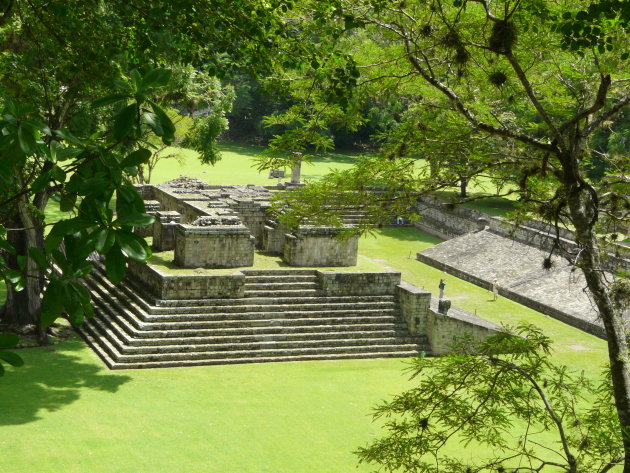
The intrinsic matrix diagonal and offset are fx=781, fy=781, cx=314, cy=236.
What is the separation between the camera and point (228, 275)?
673 inches

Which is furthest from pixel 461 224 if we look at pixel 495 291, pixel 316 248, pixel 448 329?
pixel 448 329

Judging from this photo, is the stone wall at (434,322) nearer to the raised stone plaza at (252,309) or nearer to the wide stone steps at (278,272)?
the raised stone plaza at (252,309)

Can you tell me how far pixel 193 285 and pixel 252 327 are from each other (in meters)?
1.56

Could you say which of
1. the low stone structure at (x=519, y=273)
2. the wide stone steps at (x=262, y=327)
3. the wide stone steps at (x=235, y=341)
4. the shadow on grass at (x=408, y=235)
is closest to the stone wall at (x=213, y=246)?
the wide stone steps at (x=262, y=327)

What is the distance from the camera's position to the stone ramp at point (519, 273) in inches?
800

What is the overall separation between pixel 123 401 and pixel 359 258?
8148mm

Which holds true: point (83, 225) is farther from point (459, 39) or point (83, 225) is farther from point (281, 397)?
point (281, 397)

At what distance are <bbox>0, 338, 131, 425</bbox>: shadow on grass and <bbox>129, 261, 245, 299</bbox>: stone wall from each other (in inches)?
78.9

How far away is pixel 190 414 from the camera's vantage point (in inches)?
525

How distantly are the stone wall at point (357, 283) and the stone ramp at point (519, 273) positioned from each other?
444 centimetres

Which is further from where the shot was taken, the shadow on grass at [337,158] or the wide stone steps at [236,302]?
the shadow on grass at [337,158]

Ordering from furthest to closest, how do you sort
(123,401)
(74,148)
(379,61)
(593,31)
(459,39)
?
1. (123,401)
2. (379,61)
3. (459,39)
4. (593,31)
5. (74,148)

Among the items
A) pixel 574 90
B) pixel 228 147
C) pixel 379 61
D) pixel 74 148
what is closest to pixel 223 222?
pixel 379 61

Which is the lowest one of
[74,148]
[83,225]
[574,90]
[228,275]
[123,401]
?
[123,401]
